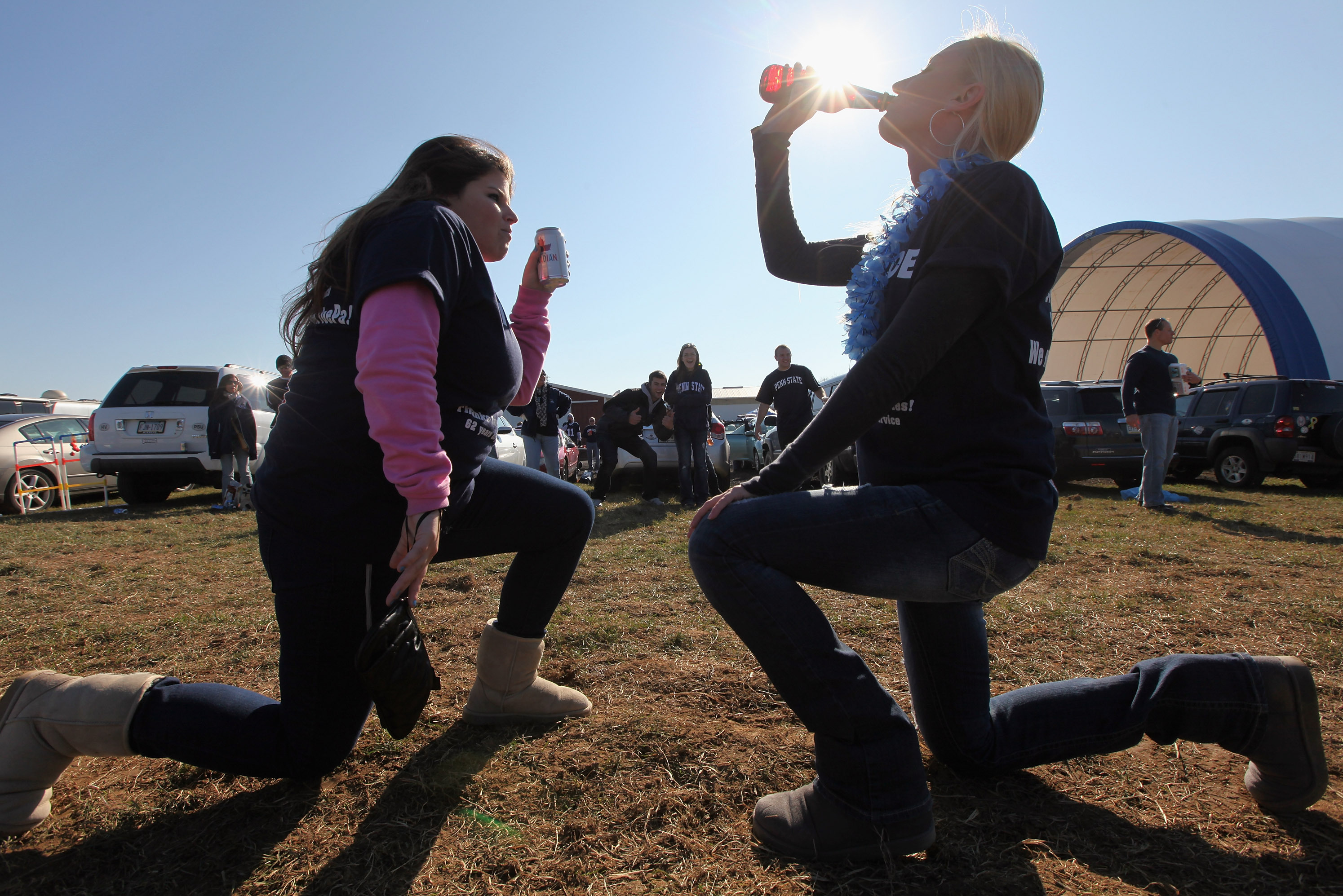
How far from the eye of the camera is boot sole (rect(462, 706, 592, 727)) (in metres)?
2.26

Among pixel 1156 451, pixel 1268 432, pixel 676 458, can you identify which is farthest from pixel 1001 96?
pixel 1268 432

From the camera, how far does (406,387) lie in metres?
1.56

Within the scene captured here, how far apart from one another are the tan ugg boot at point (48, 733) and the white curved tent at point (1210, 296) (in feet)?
64.2

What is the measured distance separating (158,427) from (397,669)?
970cm

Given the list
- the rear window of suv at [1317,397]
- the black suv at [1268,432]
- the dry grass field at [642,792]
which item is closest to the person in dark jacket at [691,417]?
the dry grass field at [642,792]

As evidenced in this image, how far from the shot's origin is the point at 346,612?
171cm

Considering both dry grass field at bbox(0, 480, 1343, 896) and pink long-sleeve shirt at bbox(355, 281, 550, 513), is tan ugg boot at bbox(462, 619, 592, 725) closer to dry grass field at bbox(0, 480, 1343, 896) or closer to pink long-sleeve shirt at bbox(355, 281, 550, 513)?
dry grass field at bbox(0, 480, 1343, 896)

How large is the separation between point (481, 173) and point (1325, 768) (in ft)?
8.42

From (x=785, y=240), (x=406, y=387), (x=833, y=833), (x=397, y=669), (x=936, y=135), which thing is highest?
(x=936, y=135)

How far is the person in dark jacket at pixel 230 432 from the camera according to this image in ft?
29.0

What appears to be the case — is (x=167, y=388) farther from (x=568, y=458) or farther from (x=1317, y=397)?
(x=1317, y=397)

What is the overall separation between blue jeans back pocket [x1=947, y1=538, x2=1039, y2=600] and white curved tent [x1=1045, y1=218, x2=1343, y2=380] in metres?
18.6

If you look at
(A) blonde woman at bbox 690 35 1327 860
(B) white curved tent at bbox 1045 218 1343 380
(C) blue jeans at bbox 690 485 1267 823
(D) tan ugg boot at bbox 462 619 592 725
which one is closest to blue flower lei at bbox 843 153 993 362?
(A) blonde woman at bbox 690 35 1327 860

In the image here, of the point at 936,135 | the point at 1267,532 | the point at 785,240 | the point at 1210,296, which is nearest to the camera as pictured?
the point at 936,135
